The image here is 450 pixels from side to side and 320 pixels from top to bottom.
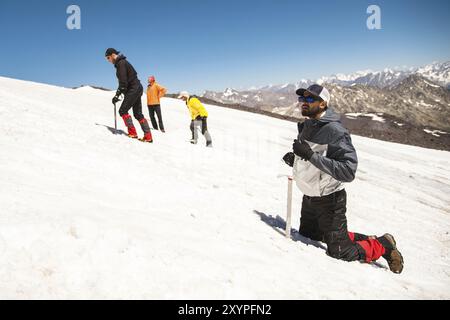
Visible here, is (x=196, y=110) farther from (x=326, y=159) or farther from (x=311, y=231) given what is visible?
(x=326, y=159)

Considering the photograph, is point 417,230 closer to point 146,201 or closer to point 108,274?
point 146,201

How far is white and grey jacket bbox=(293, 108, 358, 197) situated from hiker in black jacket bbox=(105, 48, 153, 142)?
21.7ft

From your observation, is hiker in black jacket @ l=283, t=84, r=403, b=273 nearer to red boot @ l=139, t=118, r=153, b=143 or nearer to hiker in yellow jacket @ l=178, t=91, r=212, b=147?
red boot @ l=139, t=118, r=153, b=143

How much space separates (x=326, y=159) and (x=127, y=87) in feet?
24.5

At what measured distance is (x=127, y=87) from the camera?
10031 millimetres

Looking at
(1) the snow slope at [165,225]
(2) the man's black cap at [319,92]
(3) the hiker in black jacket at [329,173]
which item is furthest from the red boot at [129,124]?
(2) the man's black cap at [319,92]

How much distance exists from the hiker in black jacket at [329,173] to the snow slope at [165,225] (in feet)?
0.97

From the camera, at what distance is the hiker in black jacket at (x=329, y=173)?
461 centimetres

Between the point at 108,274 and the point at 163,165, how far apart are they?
5.71 meters

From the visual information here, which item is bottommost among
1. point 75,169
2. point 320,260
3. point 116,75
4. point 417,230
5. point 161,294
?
point 417,230

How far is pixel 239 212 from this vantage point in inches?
250

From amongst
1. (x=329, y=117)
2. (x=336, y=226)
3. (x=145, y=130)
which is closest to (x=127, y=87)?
(x=145, y=130)

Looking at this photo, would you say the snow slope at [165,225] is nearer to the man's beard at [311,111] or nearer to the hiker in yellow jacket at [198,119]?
the hiker in yellow jacket at [198,119]
